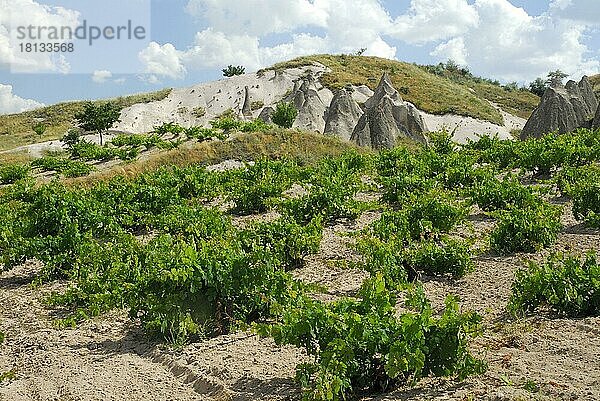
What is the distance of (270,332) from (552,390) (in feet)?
6.02

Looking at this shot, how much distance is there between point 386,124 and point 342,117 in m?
5.71

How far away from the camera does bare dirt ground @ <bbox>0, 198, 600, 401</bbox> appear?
414 cm

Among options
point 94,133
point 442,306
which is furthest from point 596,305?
point 94,133

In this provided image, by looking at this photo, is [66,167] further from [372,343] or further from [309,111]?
[372,343]

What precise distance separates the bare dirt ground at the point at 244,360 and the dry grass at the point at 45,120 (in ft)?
125

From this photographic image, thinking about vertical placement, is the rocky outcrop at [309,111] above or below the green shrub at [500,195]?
above

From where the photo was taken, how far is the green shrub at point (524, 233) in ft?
25.6

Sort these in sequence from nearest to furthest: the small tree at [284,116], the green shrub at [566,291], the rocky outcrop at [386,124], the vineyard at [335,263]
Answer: the vineyard at [335,263] < the green shrub at [566,291] < the rocky outcrop at [386,124] < the small tree at [284,116]

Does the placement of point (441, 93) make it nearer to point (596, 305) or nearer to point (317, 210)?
point (317, 210)

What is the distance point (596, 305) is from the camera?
533cm

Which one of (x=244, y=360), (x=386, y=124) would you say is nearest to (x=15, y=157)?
(x=386, y=124)

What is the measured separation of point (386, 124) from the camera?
27.3 meters

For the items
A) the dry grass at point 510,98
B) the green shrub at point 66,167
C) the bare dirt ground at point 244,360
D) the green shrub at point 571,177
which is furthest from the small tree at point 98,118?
the bare dirt ground at point 244,360

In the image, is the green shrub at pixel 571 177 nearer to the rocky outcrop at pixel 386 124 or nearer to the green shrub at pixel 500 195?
the green shrub at pixel 500 195
